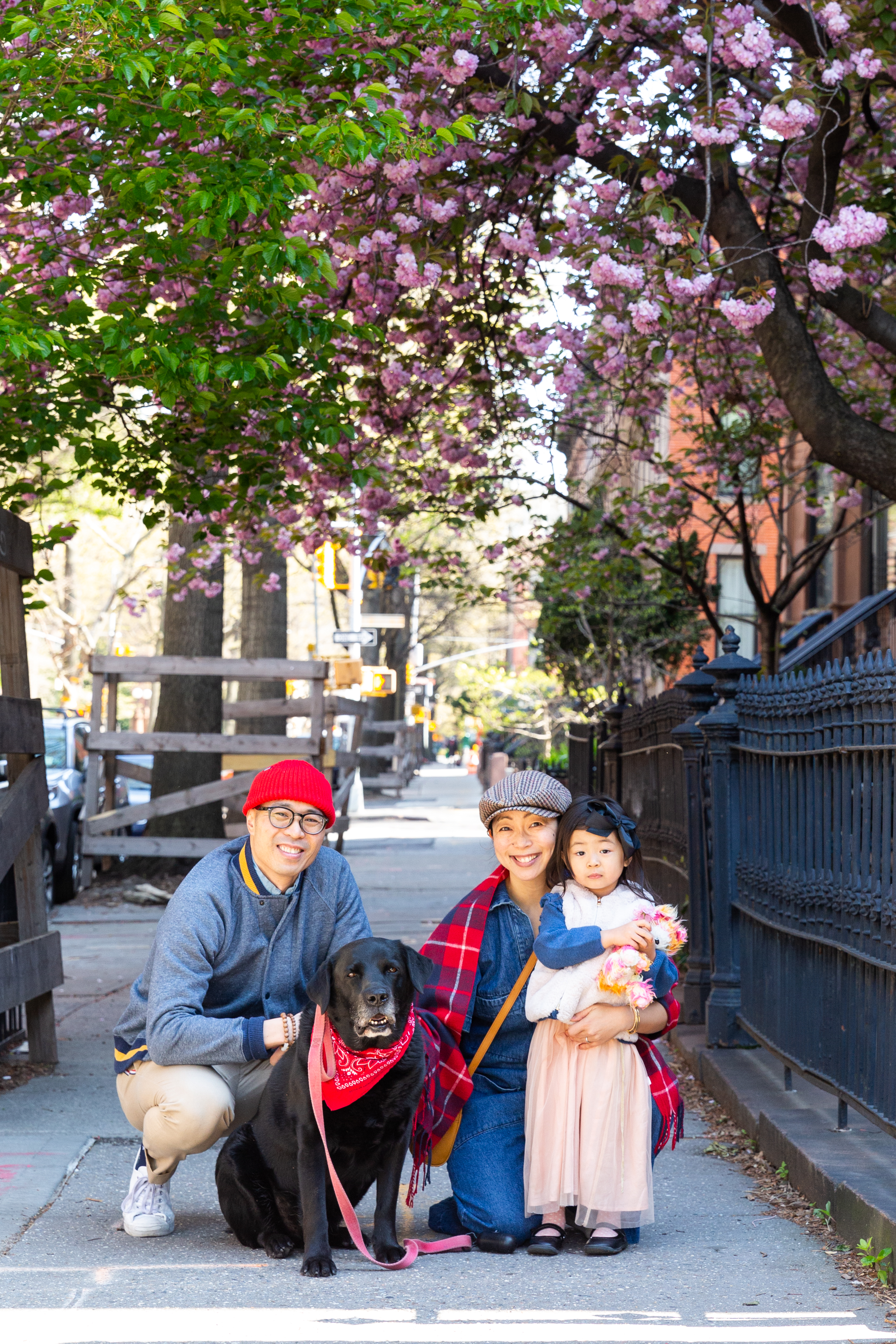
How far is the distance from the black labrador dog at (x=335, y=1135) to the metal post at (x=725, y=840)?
276cm

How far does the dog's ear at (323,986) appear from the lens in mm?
4129

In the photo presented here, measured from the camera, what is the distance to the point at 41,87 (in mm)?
6297

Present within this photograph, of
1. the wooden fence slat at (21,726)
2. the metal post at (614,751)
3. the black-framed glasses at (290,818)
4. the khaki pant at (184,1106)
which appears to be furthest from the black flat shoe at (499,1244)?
the metal post at (614,751)

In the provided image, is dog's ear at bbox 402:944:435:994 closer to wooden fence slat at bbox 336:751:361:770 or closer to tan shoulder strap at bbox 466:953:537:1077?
tan shoulder strap at bbox 466:953:537:1077

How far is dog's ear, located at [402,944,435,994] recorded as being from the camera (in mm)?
4145

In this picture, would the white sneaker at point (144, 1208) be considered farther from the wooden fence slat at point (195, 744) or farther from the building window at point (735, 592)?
the building window at point (735, 592)

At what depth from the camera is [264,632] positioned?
19047 mm

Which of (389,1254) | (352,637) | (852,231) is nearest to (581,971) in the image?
(389,1254)

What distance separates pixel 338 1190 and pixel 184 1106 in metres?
0.54

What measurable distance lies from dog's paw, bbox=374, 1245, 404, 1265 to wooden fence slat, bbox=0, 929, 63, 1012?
2796mm

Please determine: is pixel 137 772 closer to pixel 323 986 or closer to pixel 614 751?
pixel 614 751

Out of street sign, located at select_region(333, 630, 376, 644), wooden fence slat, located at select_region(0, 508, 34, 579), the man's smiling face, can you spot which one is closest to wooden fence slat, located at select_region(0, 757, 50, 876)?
wooden fence slat, located at select_region(0, 508, 34, 579)

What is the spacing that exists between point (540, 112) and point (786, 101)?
1.54 m

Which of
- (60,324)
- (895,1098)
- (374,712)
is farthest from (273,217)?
(374,712)
